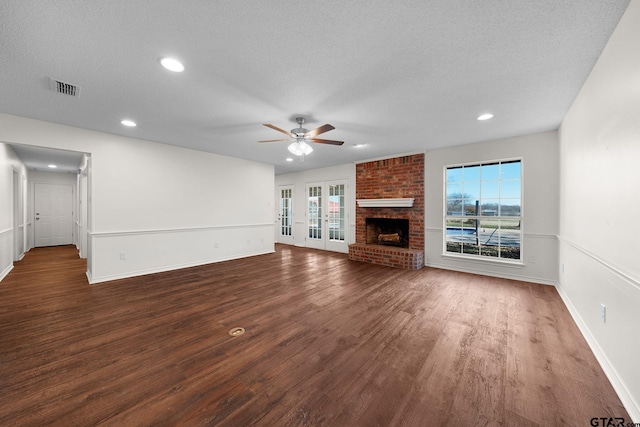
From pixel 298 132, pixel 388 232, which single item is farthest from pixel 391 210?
pixel 298 132

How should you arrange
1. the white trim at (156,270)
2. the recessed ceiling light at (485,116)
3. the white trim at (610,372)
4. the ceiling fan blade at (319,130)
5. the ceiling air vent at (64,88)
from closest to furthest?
the white trim at (610,372) < the ceiling air vent at (64,88) < the ceiling fan blade at (319,130) < the recessed ceiling light at (485,116) < the white trim at (156,270)

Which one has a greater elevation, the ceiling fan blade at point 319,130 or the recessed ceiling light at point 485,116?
the recessed ceiling light at point 485,116

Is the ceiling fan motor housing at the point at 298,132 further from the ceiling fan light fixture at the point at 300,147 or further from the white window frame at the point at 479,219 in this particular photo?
the white window frame at the point at 479,219

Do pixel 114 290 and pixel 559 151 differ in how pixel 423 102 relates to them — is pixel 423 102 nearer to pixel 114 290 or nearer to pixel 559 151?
pixel 559 151

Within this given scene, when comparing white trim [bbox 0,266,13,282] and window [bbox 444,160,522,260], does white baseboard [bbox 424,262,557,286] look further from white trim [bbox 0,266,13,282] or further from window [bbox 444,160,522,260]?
white trim [bbox 0,266,13,282]

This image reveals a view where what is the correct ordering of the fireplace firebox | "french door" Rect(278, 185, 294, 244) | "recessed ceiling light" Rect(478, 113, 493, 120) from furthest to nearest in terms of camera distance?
"french door" Rect(278, 185, 294, 244) → the fireplace firebox → "recessed ceiling light" Rect(478, 113, 493, 120)

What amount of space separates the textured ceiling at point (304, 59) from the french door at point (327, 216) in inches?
139

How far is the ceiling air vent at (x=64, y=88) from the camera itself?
2.33 meters

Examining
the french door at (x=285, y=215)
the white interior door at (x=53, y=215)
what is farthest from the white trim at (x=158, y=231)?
the white interior door at (x=53, y=215)

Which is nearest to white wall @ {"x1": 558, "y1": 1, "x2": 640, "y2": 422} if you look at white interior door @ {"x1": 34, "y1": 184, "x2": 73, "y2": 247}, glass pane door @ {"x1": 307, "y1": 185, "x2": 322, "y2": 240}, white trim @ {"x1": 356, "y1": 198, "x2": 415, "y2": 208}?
white trim @ {"x1": 356, "y1": 198, "x2": 415, "y2": 208}

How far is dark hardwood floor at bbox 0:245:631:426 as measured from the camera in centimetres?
141

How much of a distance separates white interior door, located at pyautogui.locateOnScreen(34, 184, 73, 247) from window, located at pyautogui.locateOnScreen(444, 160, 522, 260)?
37.1 ft

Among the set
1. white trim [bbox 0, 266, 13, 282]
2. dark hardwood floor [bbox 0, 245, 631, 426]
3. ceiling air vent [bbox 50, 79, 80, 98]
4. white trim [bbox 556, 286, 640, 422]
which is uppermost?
ceiling air vent [bbox 50, 79, 80, 98]

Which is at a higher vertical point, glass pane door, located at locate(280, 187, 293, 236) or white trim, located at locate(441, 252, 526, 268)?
glass pane door, located at locate(280, 187, 293, 236)
